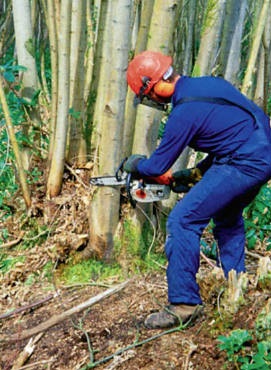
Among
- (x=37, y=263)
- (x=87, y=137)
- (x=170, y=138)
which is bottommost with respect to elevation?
(x=37, y=263)

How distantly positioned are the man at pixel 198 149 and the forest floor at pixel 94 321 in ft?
0.55

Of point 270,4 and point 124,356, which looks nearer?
point 124,356

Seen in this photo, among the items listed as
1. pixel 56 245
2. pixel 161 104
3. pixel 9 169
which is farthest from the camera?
pixel 9 169

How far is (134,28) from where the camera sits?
6242 millimetres

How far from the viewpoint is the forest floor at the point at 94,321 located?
3.35 m

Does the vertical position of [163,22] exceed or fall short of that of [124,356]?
it exceeds it

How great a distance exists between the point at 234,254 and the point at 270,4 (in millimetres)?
2540

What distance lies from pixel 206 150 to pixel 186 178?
460 mm

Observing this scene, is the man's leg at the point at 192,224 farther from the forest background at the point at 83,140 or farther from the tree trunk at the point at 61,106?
the tree trunk at the point at 61,106

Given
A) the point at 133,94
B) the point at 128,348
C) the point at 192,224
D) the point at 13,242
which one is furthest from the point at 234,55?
the point at 128,348

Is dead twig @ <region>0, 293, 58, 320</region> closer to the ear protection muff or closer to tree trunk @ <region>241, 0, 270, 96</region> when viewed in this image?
the ear protection muff

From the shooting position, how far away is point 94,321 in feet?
13.0

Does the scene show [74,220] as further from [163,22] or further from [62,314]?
[163,22]

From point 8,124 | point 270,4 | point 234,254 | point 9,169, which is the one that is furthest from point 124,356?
point 270,4
